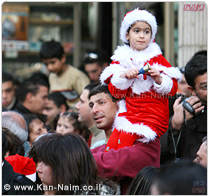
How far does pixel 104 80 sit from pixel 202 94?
1.02 meters

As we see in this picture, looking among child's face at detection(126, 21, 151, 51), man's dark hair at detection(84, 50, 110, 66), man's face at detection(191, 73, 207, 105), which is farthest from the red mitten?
man's dark hair at detection(84, 50, 110, 66)

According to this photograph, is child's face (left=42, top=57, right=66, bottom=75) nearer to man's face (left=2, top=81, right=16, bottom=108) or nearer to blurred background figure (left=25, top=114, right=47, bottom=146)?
man's face (left=2, top=81, right=16, bottom=108)

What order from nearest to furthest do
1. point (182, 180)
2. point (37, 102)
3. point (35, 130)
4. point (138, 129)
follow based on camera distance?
point (182, 180) → point (138, 129) → point (35, 130) → point (37, 102)

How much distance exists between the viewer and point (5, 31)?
11.3 meters

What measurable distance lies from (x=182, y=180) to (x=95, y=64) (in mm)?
5739

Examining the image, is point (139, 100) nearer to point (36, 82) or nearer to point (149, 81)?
point (149, 81)

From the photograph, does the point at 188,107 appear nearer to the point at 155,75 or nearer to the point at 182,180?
the point at 155,75

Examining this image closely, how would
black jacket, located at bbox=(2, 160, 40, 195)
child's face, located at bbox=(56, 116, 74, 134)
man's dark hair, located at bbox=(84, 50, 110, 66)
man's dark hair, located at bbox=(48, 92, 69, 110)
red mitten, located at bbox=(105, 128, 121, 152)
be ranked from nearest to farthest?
black jacket, located at bbox=(2, 160, 40, 195) → red mitten, located at bbox=(105, 128, 121, 152) → child's face, located at bbox=(56, 116, 74, 134) → man's dark hair, located at bbox=(48, 92, 69, 110) → man's dark hair, located at bbox=(84, 50, 110, 66)

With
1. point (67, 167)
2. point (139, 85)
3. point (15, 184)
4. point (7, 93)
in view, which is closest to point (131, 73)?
point (139, 85)

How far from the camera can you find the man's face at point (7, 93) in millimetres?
8133

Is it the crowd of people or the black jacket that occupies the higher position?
the crowd of people

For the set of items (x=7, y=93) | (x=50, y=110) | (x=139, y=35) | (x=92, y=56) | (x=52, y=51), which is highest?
(x=139, y=35)

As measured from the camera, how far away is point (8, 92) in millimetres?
8258

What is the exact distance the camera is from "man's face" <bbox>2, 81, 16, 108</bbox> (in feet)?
26.7
